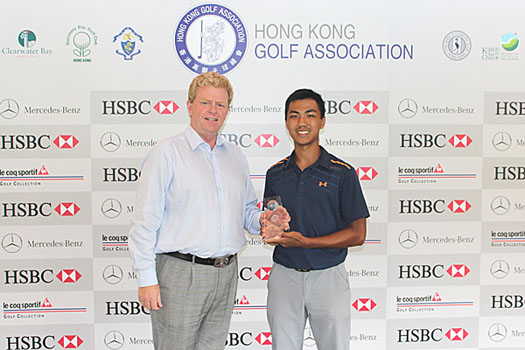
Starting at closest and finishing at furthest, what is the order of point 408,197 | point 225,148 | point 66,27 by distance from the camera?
point 225,148
point 66,27
point 408,197

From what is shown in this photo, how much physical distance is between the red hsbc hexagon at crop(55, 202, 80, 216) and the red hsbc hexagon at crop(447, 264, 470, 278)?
9.43 feet

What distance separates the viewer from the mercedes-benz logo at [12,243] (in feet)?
10.2

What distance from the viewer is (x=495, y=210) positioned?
3295 mm

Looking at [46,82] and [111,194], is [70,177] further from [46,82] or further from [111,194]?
[46,82]

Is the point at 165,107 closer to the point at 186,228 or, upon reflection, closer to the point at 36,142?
the point at 36,142

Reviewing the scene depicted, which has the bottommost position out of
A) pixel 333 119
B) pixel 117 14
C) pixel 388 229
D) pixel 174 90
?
pixel 388 229

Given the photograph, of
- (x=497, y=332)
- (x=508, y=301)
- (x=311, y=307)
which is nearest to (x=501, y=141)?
(x=508, y=301)

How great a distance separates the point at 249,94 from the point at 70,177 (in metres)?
1.45

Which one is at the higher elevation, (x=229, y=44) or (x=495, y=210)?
(x=229, y=44)

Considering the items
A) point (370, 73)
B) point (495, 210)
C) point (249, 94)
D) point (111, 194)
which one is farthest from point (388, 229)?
point (111, 194)

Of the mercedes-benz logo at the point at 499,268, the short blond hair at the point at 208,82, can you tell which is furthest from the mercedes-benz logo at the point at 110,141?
the mercedes-benz logo at the point at 499,268

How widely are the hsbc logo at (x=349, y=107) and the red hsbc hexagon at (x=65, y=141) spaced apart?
1878 mm

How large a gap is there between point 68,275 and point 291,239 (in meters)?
1.96

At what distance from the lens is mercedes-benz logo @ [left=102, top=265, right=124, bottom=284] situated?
3.17 m
